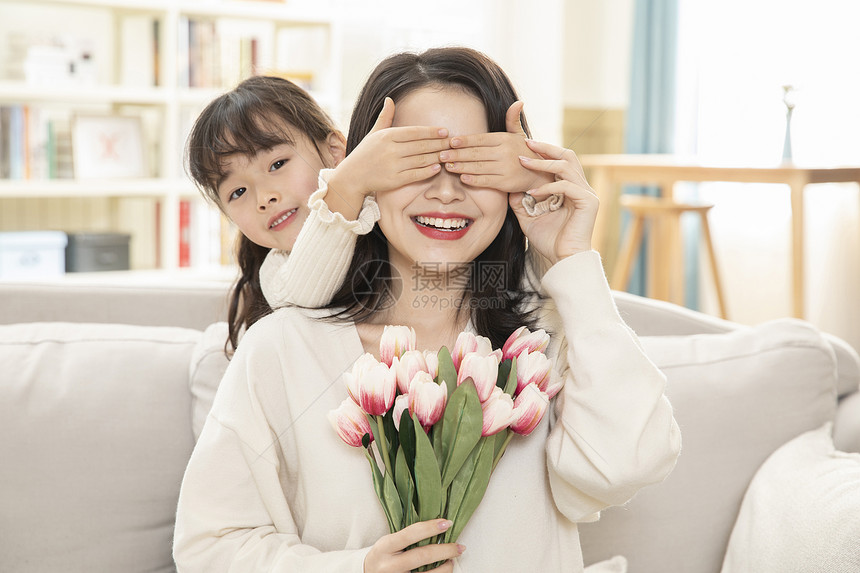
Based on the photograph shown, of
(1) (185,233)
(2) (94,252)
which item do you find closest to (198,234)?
(1) (185,233)

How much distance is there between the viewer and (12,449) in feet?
4.26

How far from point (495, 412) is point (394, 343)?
0.13m

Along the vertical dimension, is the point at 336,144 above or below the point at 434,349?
above

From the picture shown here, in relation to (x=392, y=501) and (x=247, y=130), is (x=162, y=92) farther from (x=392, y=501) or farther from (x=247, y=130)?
(x=392, y=501)

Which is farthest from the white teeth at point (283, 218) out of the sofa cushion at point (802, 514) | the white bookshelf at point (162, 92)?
the white bookshelf at point (162, 92)

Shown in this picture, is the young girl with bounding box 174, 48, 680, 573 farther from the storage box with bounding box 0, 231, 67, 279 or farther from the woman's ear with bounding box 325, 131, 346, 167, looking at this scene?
the storage box with bounding box 0, 231, 67, 279

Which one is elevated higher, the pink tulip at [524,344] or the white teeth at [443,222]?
the white teeth at [443,222]

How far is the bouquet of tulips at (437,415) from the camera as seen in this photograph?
882 mm

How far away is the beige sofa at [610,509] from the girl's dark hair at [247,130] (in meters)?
0.09

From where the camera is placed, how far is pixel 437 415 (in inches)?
34.5

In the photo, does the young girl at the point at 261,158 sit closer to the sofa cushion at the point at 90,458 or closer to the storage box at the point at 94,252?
the sofa cushion at the point at 90,458

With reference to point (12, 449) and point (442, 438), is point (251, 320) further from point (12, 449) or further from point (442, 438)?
point (442, 438)

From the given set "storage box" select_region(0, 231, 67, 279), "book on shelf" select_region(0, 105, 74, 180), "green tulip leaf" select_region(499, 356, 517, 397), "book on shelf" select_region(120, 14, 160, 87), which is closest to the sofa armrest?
"green tulip leaf" select_region(499, 356, 517, 397)

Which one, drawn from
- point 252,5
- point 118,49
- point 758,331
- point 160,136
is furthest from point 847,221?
point 118,49
